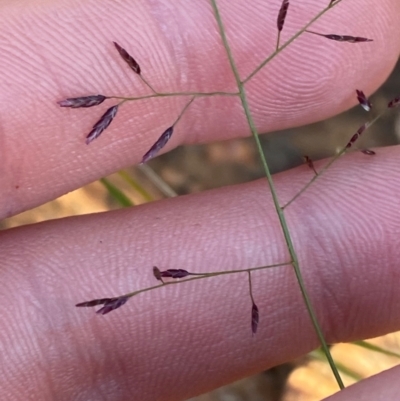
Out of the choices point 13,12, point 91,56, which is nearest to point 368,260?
A: point 91,56

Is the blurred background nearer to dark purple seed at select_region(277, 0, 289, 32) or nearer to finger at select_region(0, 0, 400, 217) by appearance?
finger at select_region(0, 0, 400, 217)

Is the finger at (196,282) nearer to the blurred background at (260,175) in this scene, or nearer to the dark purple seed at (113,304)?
the dark purple seed at (113,304)

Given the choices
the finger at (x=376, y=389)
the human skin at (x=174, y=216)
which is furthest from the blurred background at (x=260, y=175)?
the finger at (x=376, y=389)

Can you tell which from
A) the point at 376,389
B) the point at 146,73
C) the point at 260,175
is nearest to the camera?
the point at 376,389

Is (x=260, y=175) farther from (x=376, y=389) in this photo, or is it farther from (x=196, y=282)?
(x=376, y=389)

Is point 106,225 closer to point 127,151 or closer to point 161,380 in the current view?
point 127,151

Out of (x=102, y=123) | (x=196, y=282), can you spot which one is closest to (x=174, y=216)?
(x=196, y=282)
